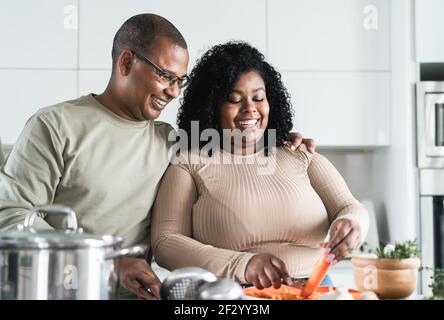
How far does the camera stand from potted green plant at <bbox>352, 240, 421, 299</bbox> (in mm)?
1087

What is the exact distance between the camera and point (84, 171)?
1.47 metres

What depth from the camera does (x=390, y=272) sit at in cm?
109

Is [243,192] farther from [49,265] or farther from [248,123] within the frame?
[49,265]

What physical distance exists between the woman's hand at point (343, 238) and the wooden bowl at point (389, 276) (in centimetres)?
13

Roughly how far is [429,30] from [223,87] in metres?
1.36

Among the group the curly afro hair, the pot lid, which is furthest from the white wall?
the pot lid

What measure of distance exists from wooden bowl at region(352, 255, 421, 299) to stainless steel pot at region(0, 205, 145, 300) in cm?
49

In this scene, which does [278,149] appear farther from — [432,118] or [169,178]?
[432,118]

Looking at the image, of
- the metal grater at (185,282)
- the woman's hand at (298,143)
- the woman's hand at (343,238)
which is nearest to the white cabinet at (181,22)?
the woman's hand at (298,143)

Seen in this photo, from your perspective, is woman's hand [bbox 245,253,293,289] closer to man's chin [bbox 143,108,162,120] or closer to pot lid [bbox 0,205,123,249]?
pot lid [bbox 0,205,123,249]

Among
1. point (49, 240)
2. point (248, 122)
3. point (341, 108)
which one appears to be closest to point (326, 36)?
point (341, 108)

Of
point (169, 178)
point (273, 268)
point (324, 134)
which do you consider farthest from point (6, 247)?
point (324, 134)

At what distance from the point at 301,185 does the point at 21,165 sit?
0.66m
